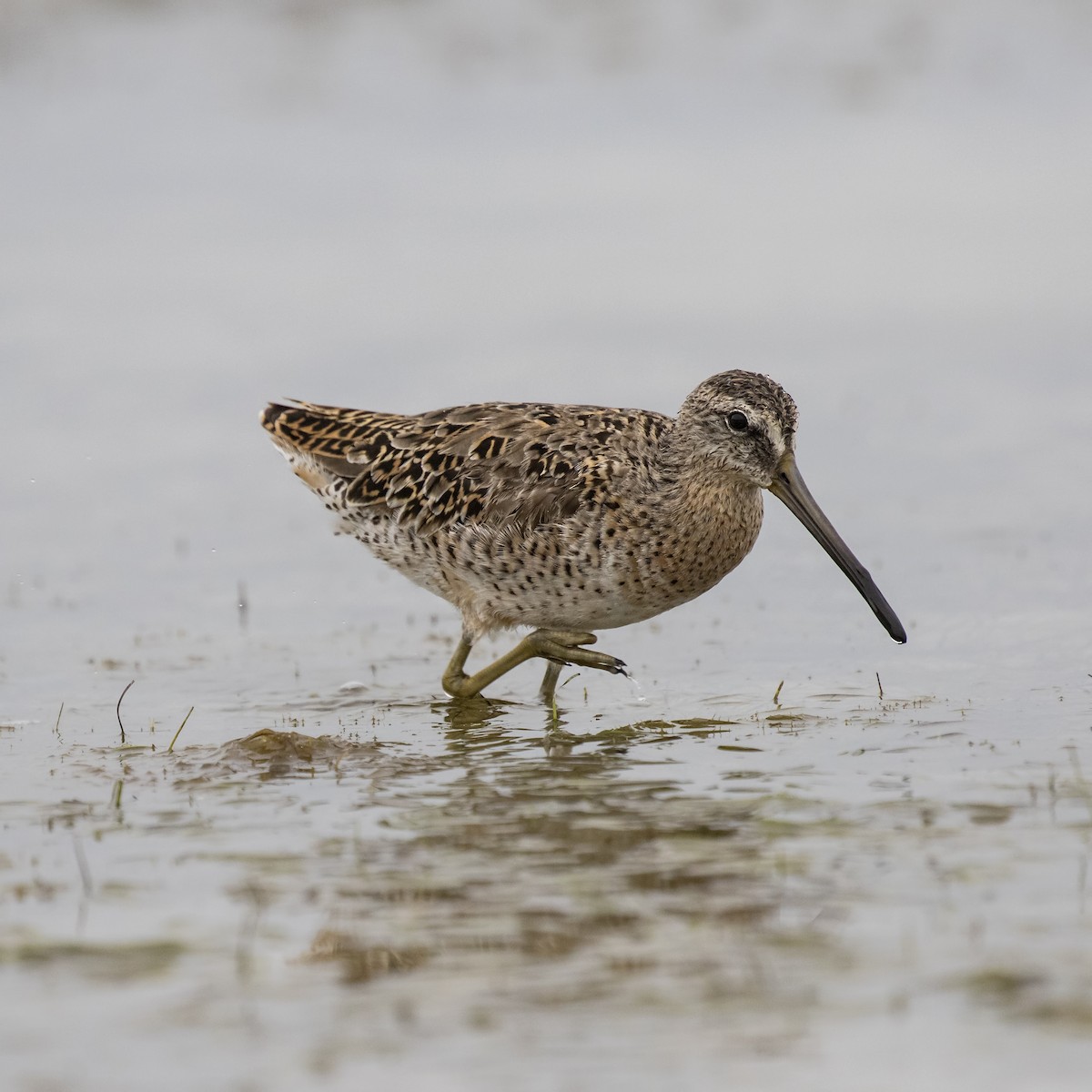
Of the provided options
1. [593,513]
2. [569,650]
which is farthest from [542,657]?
[593,513]

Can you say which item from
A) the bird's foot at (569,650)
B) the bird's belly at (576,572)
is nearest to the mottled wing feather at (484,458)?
the bird's belly at (576,572)

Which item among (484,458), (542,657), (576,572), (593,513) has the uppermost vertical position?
(484,458)

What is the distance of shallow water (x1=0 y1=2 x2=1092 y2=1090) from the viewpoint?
405 centimetres

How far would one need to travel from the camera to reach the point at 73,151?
1573 centimetres

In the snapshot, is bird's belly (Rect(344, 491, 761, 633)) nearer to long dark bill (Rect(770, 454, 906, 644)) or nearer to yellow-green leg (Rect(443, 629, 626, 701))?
yellow-green leg (Rect(443, 629, 626, 701))

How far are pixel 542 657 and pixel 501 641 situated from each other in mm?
1159

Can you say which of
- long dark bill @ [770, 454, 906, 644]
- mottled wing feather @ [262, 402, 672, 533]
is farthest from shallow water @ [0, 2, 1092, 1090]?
mottled wing feather @ [262, 402, 672, 533]

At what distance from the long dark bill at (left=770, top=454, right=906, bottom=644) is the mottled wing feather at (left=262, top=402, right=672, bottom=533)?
0.52m

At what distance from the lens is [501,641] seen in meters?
8.47

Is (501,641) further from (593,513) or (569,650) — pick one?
(593,513)

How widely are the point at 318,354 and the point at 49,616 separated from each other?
3811mm

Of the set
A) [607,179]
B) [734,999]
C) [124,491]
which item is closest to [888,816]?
[734,999]

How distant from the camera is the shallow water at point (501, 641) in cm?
405

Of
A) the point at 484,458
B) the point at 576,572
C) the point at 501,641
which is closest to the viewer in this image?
the point at 576,572
